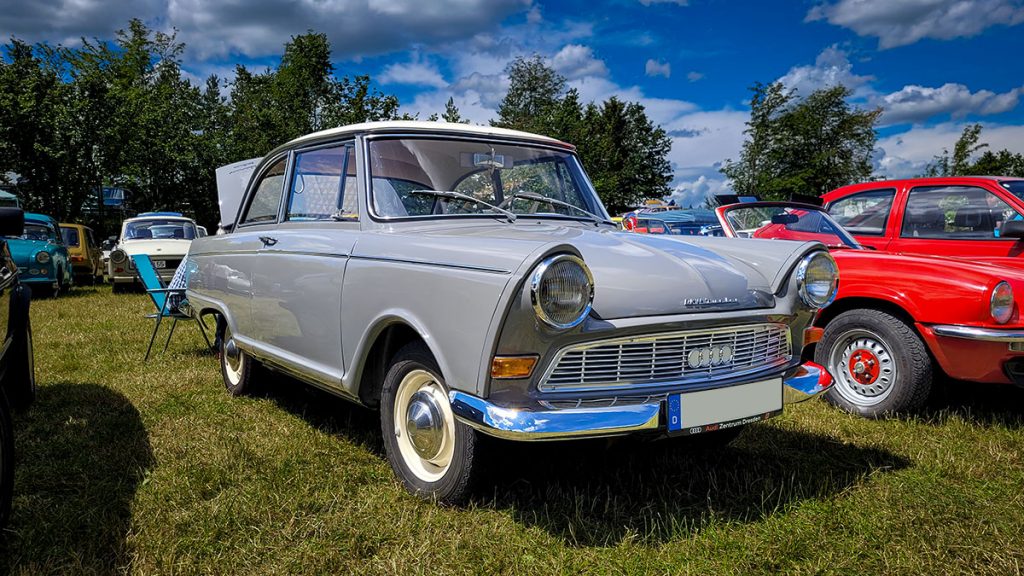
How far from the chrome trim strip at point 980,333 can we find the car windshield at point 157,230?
43.6 ft

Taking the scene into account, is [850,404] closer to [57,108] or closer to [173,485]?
[173,485]

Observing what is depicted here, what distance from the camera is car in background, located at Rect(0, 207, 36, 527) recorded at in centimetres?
251

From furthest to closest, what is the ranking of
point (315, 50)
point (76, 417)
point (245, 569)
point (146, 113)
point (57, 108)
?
point (315, 50)
point (146, 113)
point (57, 108)
point (76, 417)
point (245, 569)

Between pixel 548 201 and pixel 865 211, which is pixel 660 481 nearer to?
pixel 548 201

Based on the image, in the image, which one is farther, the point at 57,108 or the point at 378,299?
the point at 57,108

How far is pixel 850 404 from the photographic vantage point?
4.57 metres

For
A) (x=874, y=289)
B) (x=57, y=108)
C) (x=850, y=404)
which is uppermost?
(x=57, y=108)

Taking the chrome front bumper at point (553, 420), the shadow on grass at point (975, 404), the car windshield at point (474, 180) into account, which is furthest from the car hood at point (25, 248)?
the shadow on grass at point (975, 404)

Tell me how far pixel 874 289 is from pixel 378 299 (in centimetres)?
316

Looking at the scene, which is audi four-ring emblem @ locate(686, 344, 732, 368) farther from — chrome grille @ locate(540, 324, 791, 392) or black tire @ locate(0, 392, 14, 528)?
black tire @ locate(0, 392, 14, 528)

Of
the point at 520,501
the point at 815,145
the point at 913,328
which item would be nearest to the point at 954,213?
the point at 913,328

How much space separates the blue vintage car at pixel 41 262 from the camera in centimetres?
1156

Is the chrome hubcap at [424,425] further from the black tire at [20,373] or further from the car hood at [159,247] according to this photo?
the car hood at [159,247]

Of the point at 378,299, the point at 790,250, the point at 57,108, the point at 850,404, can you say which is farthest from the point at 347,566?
the point at 57,108
